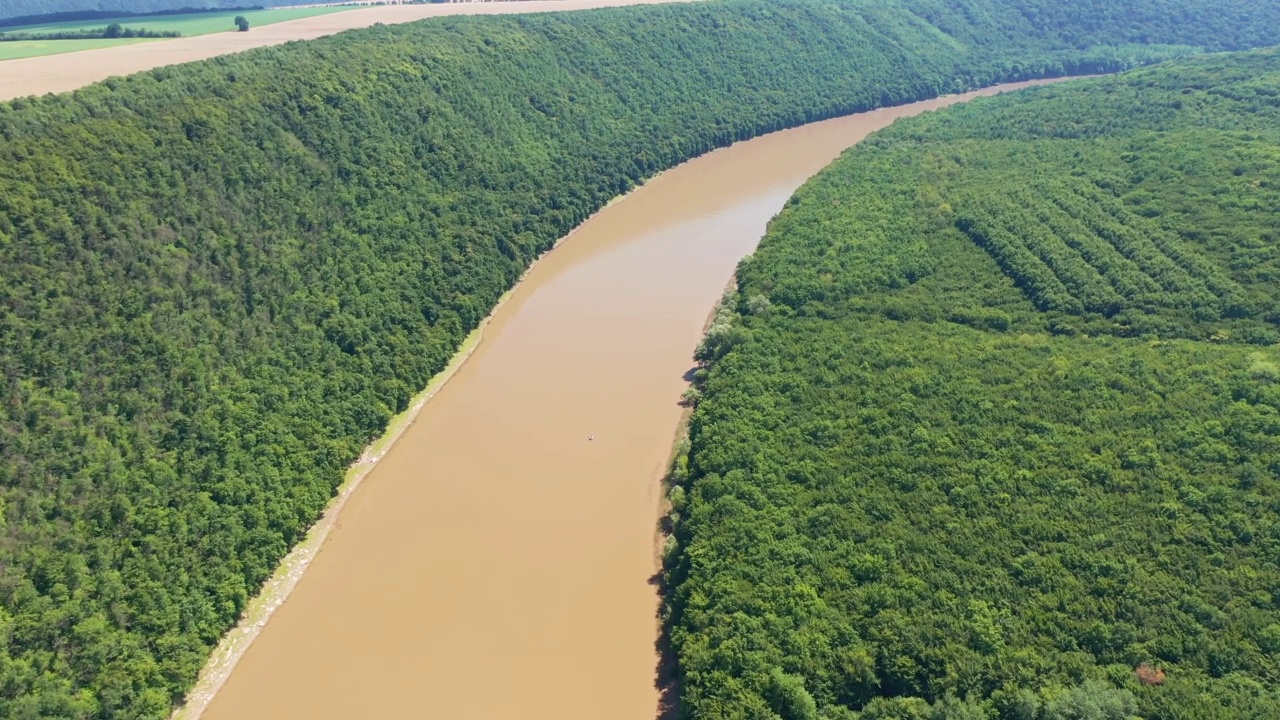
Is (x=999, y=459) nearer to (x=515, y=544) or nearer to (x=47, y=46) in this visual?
(x=515, y=544)

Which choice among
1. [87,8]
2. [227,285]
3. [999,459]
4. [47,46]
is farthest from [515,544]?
[87,8]

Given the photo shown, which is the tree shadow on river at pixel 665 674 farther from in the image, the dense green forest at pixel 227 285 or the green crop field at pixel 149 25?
the green crop field at pixel 149 25

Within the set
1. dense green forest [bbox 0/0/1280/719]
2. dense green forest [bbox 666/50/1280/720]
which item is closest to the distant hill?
dense green forest [bbox 0/0/1280/719]

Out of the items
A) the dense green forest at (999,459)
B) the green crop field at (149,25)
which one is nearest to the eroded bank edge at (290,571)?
the dense green forest at (999,459)

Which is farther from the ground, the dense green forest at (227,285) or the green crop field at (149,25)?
the green crop field at (149,25)

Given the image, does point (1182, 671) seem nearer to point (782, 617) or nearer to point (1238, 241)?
point (782, 617)

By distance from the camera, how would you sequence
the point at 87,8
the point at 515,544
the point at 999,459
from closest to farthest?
1. the point at 999,459
2. the point at 515,544
3. the point at 87,8

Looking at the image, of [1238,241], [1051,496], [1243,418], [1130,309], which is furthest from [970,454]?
[1238,241]
